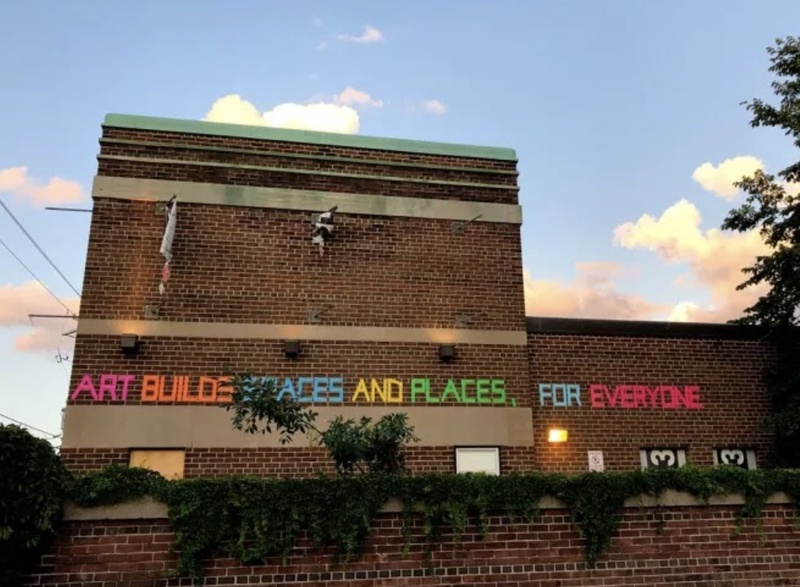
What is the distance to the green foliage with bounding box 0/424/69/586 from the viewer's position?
5953mm

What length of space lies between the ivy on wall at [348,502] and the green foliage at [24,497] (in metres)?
0.37

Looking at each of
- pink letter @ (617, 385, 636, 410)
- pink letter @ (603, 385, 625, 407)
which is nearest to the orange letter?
pink letter @ (603, 385, 625, 407)

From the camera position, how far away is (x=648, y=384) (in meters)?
13.2

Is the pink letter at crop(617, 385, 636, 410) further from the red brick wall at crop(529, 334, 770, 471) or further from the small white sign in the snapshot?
the small white sign

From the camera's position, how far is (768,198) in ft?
45.3

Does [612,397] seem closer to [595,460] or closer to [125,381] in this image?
[595,460]

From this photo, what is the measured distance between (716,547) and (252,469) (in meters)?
7.03

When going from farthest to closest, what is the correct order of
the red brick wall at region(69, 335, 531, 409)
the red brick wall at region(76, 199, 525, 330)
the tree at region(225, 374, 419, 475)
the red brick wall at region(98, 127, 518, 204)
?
the red brick wall at region(98, 127, 518, 204)
the red brick wall at region(76, 199, 525, 330)
the red brick wall at region(69, 335, 531, 409)
the tree at region(225, 374, 419, 475)

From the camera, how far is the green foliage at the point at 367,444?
24.3 ft

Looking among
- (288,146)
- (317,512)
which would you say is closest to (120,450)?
(317,512)

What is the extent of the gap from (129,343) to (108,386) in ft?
2.57

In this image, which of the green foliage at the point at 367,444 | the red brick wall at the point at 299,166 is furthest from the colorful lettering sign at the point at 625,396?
the green foliage at the point at 367,444

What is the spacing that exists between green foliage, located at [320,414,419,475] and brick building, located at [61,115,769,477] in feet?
12.1

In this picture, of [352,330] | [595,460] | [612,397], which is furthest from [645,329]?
[352,330]
